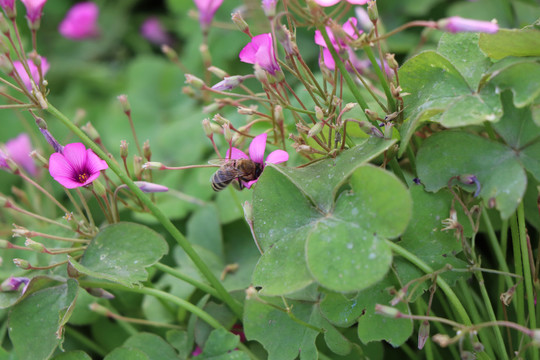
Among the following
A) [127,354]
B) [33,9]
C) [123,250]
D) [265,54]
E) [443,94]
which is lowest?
[127,354]

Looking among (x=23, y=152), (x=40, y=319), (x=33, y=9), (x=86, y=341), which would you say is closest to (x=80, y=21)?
(x=23, y=152)

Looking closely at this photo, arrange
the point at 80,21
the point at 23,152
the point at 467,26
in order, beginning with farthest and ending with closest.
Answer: the point at 80,21 → the point at 23,152 → the point at 467,26

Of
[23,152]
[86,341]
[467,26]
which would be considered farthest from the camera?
[23,152]

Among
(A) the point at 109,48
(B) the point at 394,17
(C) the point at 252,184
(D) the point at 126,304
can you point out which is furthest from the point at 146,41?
(C) the point at 252,184

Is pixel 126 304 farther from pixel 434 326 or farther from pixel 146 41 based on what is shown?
pixel 146 41

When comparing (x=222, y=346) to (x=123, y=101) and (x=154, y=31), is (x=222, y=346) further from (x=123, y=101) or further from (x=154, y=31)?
(x=154, y=31)

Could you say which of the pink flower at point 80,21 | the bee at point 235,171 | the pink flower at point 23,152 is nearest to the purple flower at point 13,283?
the bee at point 235,171

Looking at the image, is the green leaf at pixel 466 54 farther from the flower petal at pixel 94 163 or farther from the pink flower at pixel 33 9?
the pink flower at pixel 33 9
